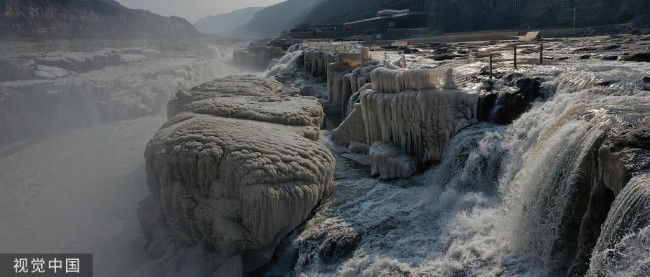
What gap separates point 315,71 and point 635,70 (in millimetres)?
16502

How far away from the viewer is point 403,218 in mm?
9523

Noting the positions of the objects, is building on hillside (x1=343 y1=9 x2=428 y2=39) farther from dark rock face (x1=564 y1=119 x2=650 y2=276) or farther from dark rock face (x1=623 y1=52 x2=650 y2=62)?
dark rock face (x1=564 y1=119 x2=650 y2=276)

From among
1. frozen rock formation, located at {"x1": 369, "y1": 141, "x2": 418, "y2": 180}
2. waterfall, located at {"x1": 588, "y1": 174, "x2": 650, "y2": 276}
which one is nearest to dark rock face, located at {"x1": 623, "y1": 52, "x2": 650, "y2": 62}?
frozen rock formation, located at {"x1": 369, "y1": 141, "x2": 418, "y2": 180}

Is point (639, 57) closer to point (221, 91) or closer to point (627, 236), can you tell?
point (627, 236)

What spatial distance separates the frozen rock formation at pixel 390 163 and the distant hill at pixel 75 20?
53.9 m

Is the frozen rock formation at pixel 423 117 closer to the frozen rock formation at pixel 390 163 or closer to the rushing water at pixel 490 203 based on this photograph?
the frozen rock formation at pixel 390 163

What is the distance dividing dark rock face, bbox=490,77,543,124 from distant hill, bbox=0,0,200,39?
56398 mm

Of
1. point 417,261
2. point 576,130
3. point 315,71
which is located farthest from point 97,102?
point 576,130

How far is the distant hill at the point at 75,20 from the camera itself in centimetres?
5391

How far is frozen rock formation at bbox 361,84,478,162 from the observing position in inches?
440

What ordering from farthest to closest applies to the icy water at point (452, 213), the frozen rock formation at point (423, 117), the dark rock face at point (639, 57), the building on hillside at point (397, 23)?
the building on hillside at point (397, 23) → the dark rock face at point (639, 57) → the frozen rock formation at point (423, 117) → the icy water at point (452, 213)

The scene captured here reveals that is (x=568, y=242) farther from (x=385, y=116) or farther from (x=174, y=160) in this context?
(x=174, y=160)
